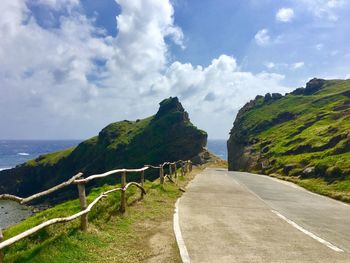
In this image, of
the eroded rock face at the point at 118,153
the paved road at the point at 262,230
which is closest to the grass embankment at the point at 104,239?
the paved road at the point at 262,230

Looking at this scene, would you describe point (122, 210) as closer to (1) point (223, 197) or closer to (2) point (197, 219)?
(2) point (197, 219)

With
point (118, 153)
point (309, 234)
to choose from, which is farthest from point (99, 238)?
point (118, 153)

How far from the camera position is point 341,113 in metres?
89.9

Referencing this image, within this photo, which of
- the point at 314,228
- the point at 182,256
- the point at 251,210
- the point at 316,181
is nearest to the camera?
the point at 182,256

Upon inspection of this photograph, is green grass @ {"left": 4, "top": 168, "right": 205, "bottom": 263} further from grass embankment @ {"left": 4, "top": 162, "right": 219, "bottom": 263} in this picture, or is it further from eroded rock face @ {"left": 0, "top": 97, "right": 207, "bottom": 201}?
eroded rock face @ {"left": 0, "top": 97, "right": 207, "bottom": 201}

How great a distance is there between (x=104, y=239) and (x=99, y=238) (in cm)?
16

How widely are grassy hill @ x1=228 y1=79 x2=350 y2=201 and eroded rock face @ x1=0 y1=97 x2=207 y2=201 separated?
20145 mm

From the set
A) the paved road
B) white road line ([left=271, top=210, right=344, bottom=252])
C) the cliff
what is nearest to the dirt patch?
the paved road

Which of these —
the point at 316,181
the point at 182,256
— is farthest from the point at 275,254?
the point at 316,181

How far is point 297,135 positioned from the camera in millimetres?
78312

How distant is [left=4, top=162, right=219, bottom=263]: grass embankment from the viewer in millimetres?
8750

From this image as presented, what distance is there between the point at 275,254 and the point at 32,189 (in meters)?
139

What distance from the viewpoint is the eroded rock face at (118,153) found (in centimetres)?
13500

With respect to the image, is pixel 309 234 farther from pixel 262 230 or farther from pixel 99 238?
pixel 99 238
